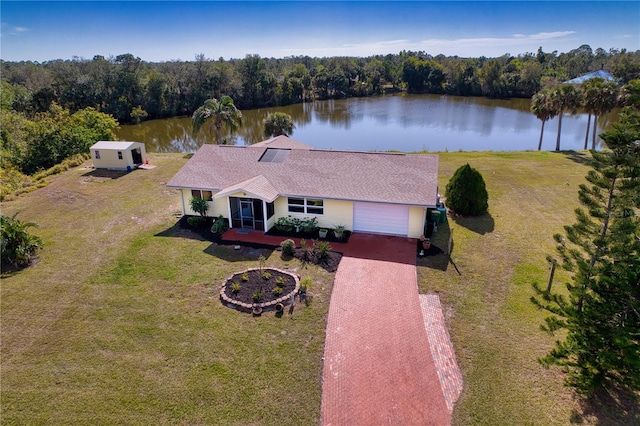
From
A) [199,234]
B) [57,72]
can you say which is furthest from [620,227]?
[57,72]

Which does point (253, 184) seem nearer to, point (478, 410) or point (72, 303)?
point (72, 303)

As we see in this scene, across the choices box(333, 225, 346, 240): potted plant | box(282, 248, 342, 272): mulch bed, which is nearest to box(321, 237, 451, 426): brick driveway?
box(282, 248, 342, 272): mulch bed

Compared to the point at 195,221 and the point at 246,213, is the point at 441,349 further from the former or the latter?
the point at 195,221

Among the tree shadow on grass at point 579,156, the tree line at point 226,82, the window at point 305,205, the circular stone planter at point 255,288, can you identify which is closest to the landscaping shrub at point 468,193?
the window at point 305,205

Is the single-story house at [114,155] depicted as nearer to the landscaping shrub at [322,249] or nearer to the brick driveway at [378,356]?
the landscaping shrub at [322,249]

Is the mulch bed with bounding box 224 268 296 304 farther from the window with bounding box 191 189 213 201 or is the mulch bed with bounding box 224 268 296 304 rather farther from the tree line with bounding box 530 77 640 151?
the tree line with bounding box 530 77 640 151

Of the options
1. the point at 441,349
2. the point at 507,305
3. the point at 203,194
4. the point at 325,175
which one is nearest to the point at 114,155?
the point at 203,194
